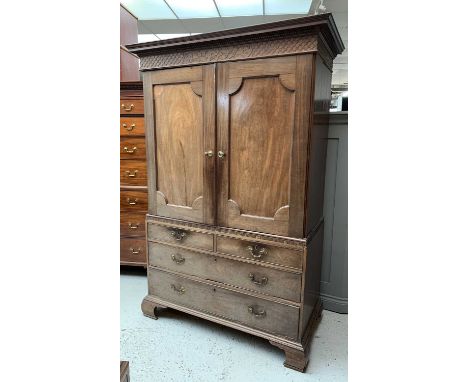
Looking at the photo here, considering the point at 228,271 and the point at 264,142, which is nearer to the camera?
the point at 264,142

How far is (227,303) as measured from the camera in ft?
4.96

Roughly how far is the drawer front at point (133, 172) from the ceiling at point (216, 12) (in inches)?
95.7

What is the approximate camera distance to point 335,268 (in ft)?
5.88

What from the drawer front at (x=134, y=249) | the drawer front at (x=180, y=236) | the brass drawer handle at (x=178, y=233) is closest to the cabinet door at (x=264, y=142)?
the drawer front at (x=180, y=236)

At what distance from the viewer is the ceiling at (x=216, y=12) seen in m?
3.53

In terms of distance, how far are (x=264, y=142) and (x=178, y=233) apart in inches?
27.6

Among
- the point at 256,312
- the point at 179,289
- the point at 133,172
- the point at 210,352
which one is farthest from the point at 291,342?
the point at 133,172

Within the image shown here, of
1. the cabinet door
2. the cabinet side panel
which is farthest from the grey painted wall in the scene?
the cabinet door

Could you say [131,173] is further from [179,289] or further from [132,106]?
[179,289]

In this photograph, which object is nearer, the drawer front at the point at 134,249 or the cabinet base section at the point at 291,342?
the cabinet base section at the point at 291,342

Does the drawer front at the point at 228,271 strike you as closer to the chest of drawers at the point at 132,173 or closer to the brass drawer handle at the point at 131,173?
the chest of drawers at the point at 132,173
